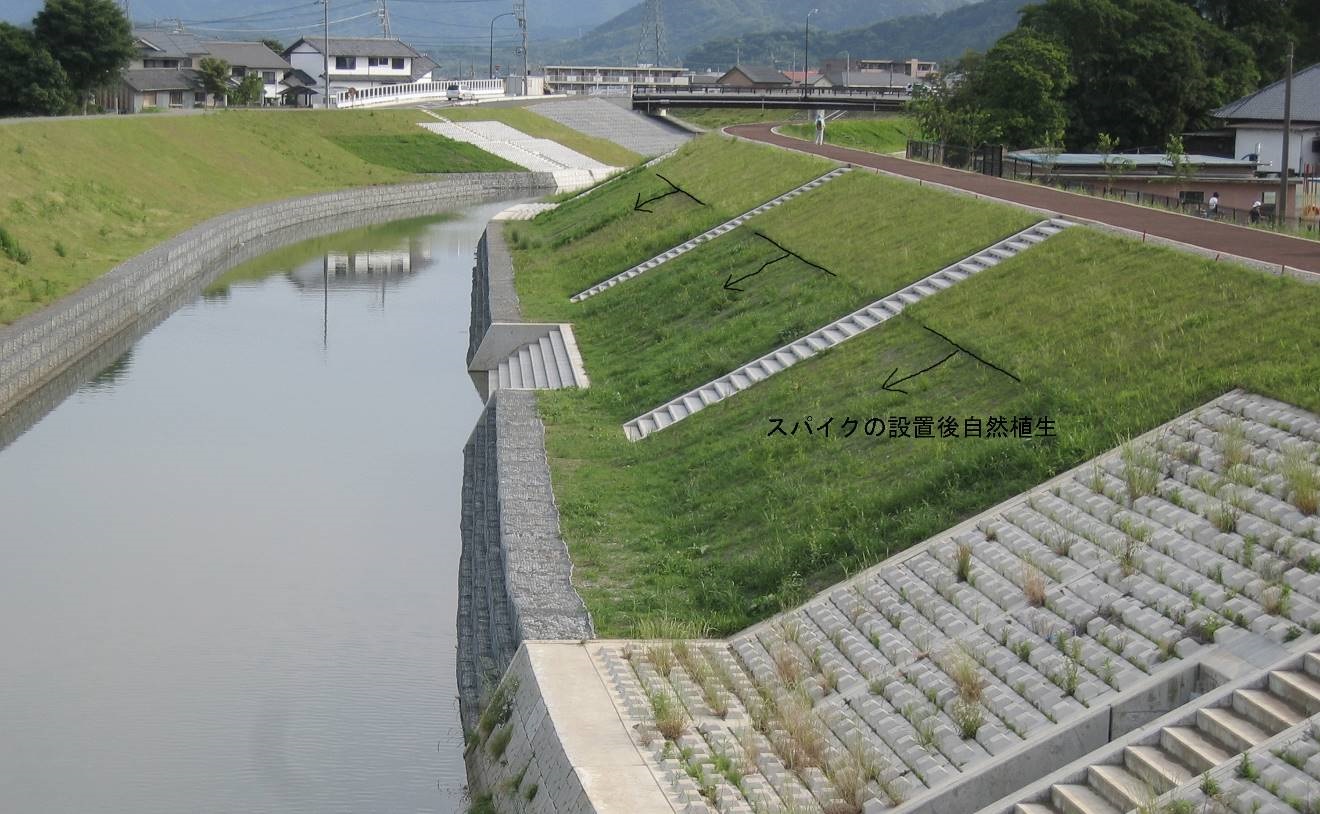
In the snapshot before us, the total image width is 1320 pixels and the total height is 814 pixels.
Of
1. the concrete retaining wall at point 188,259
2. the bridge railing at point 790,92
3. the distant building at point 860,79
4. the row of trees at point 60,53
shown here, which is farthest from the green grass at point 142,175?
the distant building at point 860,79

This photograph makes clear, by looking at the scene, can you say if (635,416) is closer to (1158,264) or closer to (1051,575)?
(1158,264)

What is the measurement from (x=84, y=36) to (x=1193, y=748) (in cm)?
7025

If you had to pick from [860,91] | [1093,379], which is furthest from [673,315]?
[860,91]

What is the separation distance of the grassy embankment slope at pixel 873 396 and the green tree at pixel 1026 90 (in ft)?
92.6

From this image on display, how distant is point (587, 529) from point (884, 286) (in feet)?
32.9

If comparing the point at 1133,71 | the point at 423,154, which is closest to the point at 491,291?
the point at 1133,71

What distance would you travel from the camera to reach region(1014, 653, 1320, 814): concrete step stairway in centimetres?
1124

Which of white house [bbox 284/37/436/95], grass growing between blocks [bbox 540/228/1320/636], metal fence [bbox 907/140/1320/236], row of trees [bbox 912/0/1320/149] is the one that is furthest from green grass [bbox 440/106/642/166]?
grass growing between blocks [bbox 540/228/1320/636]

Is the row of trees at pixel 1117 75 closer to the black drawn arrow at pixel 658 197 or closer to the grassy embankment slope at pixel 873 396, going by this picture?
the black drawn arrow at pixel 658 197

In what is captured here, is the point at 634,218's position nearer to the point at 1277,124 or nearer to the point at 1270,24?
the point at 1277,124

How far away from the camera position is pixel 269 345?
39.9 m

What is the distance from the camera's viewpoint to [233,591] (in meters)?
21.1

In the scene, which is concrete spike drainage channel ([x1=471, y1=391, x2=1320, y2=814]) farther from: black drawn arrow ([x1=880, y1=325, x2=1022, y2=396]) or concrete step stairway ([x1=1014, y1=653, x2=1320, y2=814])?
black drawn arrow ([x1=880, y1=325, x2=1022, y2=396])

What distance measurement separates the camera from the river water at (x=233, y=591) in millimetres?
15977
